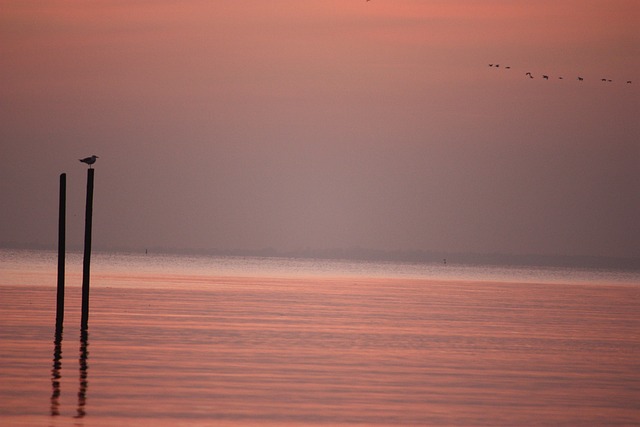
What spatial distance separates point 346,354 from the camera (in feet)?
110

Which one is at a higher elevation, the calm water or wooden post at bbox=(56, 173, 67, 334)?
wooden post at bbox=(56, 173, 67, 334)

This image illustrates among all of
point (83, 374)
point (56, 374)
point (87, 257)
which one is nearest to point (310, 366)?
point (83, 374)

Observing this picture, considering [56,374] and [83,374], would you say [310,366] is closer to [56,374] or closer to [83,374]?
[83,374]

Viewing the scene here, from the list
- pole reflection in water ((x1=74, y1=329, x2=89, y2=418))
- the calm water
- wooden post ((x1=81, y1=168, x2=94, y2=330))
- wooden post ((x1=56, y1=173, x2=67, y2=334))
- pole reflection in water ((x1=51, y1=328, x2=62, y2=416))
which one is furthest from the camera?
wooden post ((x1=56, y1=173, x2=67, y2=334))

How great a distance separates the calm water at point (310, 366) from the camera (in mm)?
22547

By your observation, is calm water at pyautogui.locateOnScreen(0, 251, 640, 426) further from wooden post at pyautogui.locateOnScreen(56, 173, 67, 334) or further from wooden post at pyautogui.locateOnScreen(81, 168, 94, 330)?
wooden post at pyautogui.locateOnScreen(81, 168, 94, 330)

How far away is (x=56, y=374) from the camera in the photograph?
2684cm

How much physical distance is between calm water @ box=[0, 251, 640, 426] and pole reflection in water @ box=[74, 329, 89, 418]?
0.04 meters

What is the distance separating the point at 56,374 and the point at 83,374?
56 centimetres

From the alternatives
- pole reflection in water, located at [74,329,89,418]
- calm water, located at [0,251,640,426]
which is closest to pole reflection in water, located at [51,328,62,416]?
calm water, located at [0,251,640,426]

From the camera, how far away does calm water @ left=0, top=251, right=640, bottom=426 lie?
22547 millimetres

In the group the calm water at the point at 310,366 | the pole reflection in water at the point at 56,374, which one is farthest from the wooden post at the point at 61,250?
the pole reflection in water at the point at 56,374

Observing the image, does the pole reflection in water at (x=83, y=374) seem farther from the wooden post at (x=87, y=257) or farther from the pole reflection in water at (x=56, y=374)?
the wooden post at (x=87, y=257)

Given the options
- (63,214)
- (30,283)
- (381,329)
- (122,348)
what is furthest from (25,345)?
(30,283)
